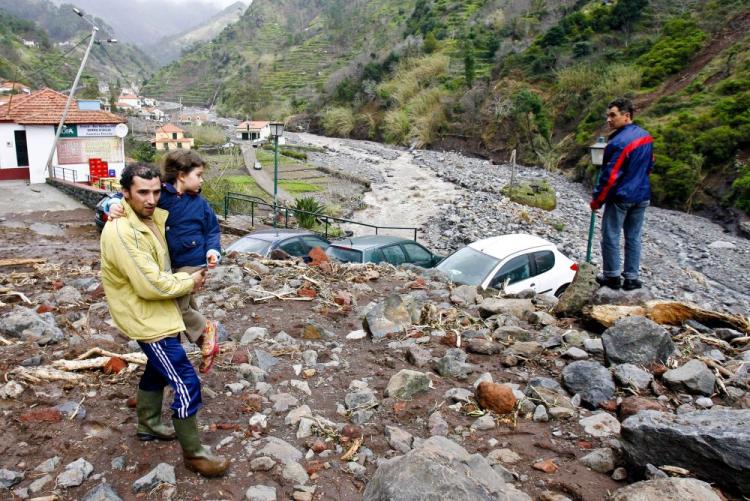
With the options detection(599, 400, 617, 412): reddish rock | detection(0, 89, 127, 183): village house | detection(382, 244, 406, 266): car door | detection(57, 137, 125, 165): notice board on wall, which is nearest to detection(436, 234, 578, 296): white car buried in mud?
detection(382, 244, 406, 266): car door

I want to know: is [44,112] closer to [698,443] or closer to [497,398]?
[497,398]

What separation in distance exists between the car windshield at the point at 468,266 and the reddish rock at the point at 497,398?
14.4ft

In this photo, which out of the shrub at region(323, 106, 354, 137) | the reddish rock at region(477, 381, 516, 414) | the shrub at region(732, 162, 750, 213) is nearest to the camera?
the reddish rock at region(477, 381, 516, 414)

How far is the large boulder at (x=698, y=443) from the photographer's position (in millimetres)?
2834

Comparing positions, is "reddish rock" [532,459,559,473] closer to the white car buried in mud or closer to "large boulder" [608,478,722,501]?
"large boulder" [608,478,722,501]

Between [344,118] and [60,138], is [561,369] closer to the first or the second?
[60,138]

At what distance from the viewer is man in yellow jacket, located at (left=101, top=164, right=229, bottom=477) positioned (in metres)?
3.06

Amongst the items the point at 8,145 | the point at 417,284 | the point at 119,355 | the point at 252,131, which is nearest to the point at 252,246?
the point at 417,284

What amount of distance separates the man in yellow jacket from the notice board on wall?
24608 millimetres

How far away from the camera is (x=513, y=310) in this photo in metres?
6.37

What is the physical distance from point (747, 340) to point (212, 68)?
559ft

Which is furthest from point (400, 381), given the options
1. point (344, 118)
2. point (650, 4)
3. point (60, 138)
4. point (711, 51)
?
point (344, 118)

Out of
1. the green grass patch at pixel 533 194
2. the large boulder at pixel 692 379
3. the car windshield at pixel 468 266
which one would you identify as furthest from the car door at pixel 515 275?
the green grass patch at pixel 533 194

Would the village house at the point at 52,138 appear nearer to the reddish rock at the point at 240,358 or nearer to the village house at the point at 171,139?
the reddish rock at the point at 240,358
